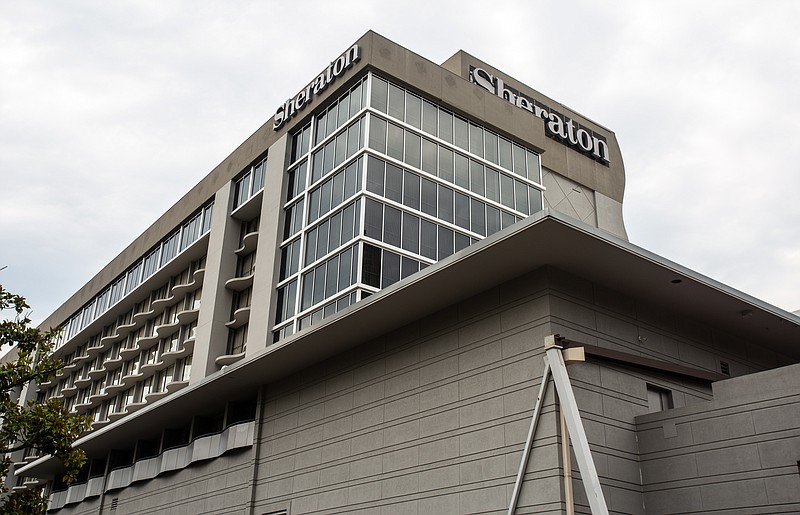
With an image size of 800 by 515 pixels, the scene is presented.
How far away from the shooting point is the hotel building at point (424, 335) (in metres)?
19.4

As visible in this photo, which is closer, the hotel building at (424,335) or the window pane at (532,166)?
the hotel building at (424,335)

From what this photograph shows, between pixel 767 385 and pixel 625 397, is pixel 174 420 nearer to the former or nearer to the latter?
pixel 625 397

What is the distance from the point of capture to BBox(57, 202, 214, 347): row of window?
160ft

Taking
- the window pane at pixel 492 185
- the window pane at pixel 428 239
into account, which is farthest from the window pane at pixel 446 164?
the window pane at pixel 428 239

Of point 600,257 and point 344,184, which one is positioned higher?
point 344,184

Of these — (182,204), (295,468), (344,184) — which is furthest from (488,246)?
(182,204)

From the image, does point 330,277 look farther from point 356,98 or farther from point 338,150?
point 356,98

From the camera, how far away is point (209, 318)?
4238 centimetres

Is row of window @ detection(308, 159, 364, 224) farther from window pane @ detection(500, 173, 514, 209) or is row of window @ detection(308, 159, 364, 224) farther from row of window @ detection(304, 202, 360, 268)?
window pane @ detection(500, 173, 514, 209)

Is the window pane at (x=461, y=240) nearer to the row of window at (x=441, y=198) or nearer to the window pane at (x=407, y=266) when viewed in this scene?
the row of window at (x=441, y=198)

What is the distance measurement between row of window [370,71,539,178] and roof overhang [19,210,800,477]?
1433 centimetres

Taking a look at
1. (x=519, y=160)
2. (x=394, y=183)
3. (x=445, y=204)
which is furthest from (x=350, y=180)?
(x=519, y=160)

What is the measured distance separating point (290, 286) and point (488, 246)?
19.1m

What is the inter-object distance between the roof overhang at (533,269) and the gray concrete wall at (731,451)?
11.7 ft
